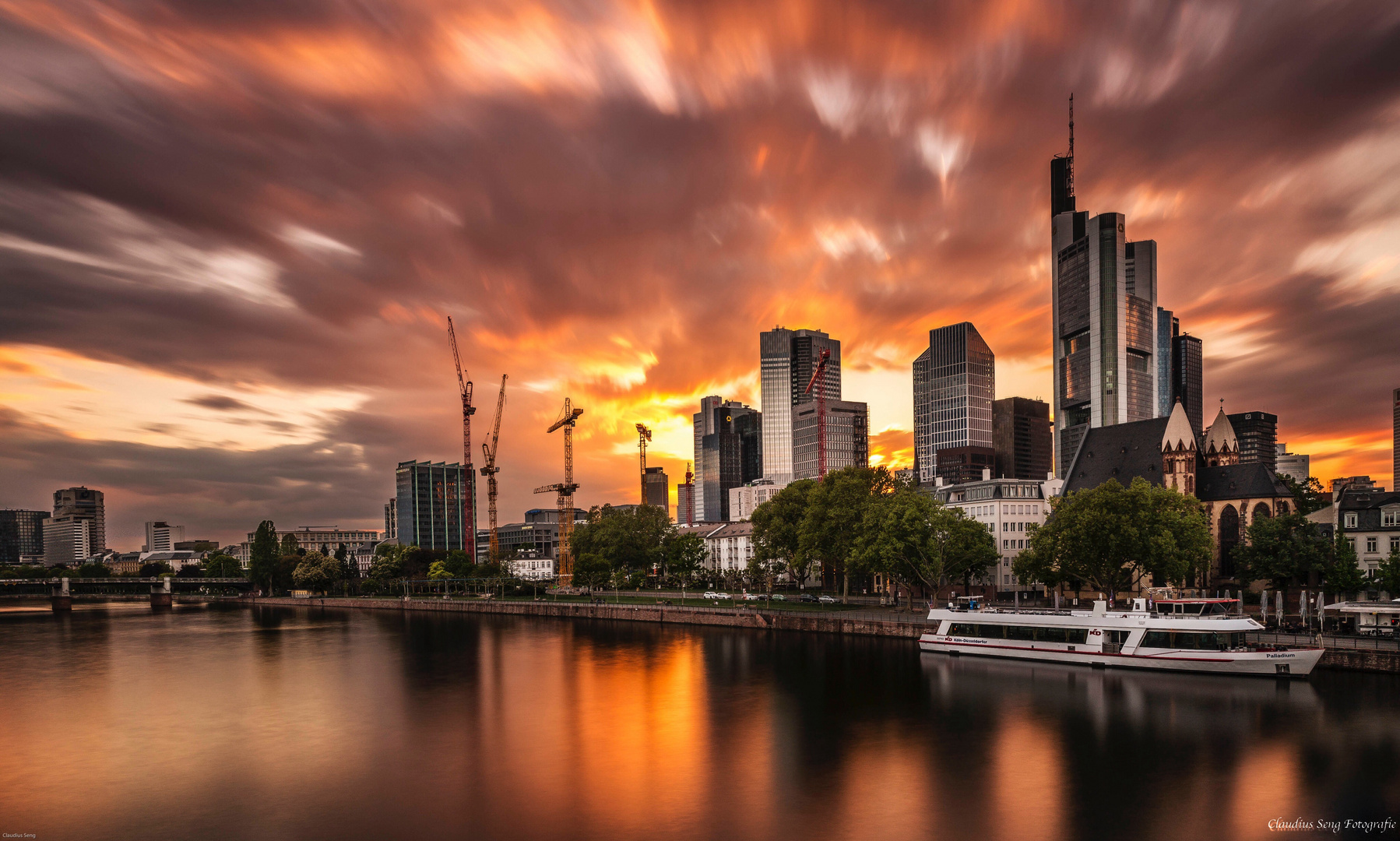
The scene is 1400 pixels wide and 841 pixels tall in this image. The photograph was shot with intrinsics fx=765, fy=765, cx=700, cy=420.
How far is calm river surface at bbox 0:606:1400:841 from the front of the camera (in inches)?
1165

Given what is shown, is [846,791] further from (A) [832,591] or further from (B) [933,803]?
(A) [832,591]

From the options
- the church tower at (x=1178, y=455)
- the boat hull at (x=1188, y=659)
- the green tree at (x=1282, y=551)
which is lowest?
the boat hull at (x=1188, y=659)

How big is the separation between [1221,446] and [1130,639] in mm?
61937

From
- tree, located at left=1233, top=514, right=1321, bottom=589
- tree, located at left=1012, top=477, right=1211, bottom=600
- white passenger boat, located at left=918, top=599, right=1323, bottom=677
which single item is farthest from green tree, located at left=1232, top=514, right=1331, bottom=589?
white passenger boat, located at left=918, top=599, right=1323, bottom=677

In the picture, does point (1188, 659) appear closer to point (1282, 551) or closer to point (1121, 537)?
point (1121, 537)

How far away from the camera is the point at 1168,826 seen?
2764cm

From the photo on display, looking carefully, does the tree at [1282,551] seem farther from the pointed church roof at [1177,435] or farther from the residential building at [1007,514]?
the residential building at [1007,514]

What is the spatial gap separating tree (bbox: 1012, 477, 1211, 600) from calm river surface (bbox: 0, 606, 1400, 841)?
18.9 meters

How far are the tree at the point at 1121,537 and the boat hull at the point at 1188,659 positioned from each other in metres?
15.1

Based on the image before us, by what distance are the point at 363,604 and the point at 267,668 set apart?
96865 mm

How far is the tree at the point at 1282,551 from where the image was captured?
7444cm

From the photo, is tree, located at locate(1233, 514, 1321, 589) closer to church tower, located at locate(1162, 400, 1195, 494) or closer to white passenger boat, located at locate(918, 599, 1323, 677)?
church tower, located at locate(1162, 400, 1195, 494)

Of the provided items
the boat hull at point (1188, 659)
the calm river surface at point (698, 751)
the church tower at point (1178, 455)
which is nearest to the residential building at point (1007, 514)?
the church tower at point (1178, 455)

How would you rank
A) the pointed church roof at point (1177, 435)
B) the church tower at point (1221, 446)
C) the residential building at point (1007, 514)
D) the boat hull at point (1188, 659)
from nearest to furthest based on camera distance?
the boat hull at point (1188, 659), the pointed church roof at point (1177, 435), the church tower at point (1221, 446), the residential building at point (1007, 514)
